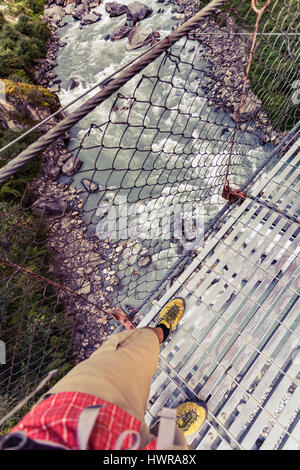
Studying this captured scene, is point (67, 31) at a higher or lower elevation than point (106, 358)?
higher

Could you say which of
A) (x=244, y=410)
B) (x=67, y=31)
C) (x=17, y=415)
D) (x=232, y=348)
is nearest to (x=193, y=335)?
(x=232, y=348)

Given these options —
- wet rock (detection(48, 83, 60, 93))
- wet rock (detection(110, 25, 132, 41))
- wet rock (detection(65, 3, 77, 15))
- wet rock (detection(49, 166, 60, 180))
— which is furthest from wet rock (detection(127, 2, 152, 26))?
wet rock (detection(49, 166, 60, 180))

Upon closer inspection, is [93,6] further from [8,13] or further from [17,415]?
[17,415]

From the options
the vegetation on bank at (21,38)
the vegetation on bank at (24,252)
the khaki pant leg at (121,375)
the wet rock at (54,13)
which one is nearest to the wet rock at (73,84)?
the vegetation on bank at (24,252)

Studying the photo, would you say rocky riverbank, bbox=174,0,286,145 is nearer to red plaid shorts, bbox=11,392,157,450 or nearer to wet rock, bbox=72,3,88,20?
wet rock, bbox=72,3,88,20

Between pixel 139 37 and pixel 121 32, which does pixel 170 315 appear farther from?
pixel 121 32

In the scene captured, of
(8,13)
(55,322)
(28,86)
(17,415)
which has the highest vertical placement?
(8,13)
